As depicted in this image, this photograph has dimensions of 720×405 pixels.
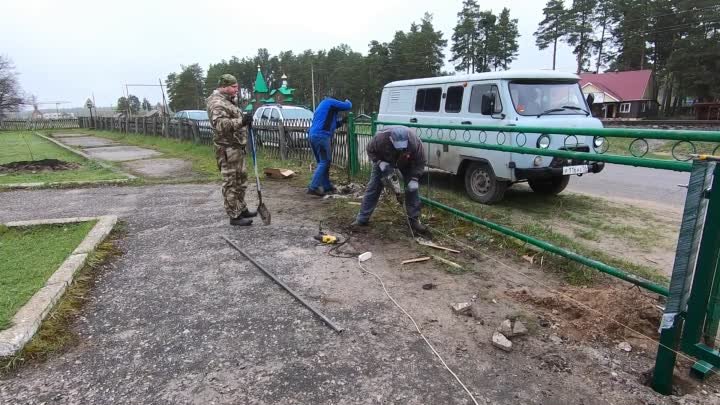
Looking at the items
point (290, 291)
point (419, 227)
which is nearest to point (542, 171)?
point (419, 227)

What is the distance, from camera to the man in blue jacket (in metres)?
7.08

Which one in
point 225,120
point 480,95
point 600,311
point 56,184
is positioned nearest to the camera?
point 600,311

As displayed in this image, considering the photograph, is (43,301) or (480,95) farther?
(480,95)

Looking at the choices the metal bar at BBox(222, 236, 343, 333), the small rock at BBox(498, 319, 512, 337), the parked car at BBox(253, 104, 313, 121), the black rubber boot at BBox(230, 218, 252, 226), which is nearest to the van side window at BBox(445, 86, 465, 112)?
the black rubber boot at BBox(230, 218, 252, 226)

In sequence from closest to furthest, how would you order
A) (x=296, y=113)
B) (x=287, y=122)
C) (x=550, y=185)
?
1. (x=550, y=185)
2. (x=287, y=122)
3. (x=296, y=113)

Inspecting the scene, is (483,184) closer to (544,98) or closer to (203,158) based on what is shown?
(544,98)

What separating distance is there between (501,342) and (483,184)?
4.47 metres

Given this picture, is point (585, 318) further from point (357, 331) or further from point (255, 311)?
point (255, 311)

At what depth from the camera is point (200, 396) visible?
→ 229 centimetres

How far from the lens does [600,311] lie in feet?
9.93

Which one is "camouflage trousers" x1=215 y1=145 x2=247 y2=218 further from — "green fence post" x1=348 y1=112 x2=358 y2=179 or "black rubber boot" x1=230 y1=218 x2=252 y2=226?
"green fence post" x1=348 y1=112 x2=358 y2=179

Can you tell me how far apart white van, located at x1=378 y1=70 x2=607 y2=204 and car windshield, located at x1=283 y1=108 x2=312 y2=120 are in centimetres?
733

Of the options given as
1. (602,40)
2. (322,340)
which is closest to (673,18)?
(602,40)

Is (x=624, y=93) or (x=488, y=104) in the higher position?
(x=624, y=93)
